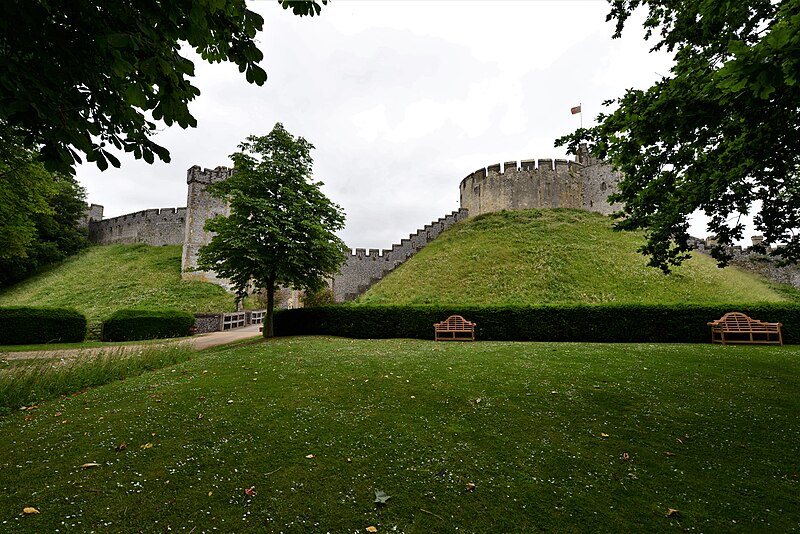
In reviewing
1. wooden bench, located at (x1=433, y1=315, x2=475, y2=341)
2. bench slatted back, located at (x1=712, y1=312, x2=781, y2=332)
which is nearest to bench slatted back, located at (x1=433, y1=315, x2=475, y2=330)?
wooden bench, located at (x1=433, y1=315, x2=475, y2=341)

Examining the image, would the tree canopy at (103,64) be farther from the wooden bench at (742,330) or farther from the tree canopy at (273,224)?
the wooden bench at (742,330)

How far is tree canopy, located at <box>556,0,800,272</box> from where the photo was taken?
11.8 ft

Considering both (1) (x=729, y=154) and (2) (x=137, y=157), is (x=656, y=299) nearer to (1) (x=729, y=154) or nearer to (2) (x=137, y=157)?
(1) (x=729, y=154)

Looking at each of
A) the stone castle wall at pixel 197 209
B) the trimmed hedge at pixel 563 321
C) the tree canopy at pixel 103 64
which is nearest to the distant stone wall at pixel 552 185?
the trimmed hedge at pixel 563 321

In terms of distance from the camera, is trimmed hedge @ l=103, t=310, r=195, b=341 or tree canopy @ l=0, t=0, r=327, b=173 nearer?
tree canopy @ l=0, t=0, r=327, b=173

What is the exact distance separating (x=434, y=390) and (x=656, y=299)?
66.0 feet

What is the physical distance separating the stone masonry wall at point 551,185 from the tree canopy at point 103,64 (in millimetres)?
36417

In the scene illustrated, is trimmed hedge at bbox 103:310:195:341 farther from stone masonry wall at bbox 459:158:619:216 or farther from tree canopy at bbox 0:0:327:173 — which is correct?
stone masonry wall at bbox 459:158:619:216

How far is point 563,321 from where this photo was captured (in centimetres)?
1500

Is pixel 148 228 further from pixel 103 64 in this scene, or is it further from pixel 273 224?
pixel 103 64

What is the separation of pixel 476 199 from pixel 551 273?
16.8 m

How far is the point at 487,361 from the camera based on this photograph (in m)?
9.45

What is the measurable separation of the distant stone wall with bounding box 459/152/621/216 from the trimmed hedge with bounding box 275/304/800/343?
2403cm

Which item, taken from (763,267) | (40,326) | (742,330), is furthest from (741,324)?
(40,326)
